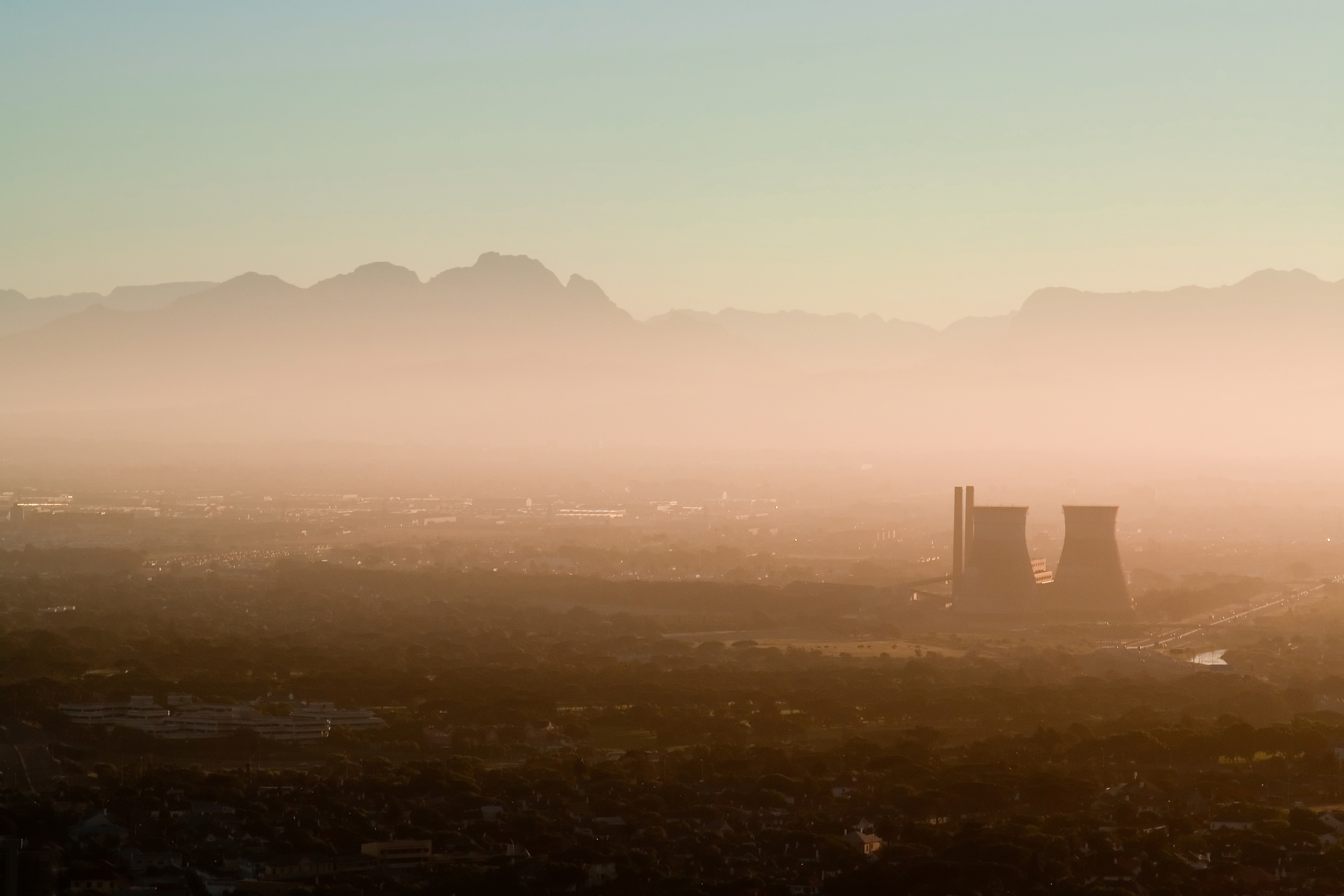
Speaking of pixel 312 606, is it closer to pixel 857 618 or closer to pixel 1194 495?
pixel 857 618

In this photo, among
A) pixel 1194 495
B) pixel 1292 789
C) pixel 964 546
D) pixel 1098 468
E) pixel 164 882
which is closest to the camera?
pixel 164 882

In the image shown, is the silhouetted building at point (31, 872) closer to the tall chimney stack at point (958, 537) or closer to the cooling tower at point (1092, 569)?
the cooling tower at point (1092, 569)

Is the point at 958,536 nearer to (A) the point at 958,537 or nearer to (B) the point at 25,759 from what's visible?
(A) the point at 958,537

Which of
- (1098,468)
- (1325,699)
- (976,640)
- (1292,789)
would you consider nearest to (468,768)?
(1292,789)

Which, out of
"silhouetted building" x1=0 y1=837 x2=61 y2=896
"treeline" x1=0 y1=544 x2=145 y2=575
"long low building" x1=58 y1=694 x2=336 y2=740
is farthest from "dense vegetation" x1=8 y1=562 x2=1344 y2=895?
"treeline" x1=0 y1=544 x2=145 y2=575

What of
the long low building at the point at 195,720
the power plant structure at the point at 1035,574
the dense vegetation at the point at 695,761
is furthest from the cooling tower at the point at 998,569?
the long low building at the point at 195,720

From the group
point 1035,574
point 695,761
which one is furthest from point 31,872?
point 1035,574
